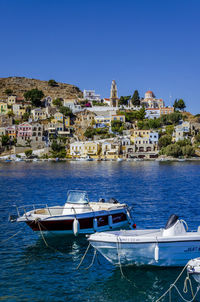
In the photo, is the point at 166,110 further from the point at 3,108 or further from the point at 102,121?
the point at 3,108

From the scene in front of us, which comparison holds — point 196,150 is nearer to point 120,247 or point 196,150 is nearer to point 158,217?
point 158,217

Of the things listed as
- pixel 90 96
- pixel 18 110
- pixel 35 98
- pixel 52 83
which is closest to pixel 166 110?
pixel 90 96

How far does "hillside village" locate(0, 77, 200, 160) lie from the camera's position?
120 metres

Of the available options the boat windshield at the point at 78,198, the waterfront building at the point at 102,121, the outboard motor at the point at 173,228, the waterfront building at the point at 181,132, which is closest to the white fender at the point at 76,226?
the boat windshield at the point at 78,198

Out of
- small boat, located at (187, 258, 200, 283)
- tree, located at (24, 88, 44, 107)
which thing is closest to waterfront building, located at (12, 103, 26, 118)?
tree, located at (24, 88, 44, 107)

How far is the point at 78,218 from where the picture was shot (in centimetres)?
1983

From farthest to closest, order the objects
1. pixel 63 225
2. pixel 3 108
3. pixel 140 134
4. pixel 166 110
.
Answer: pixel 166 110
pixel 3 108
pixel 140 134
pixel 63 225

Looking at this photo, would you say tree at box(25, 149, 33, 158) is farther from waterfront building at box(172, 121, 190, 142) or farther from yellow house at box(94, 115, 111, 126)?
waterfront building at box(172, 121, 190, 142)

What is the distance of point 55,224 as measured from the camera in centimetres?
1962

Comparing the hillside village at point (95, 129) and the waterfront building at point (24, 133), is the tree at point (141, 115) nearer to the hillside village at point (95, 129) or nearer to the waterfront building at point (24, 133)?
the hillside village at point (95, 129)

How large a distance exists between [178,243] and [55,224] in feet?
24.3

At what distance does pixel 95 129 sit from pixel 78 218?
11499cm

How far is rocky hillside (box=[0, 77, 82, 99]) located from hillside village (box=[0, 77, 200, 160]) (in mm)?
15425

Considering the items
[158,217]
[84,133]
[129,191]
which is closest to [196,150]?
[84,133]
